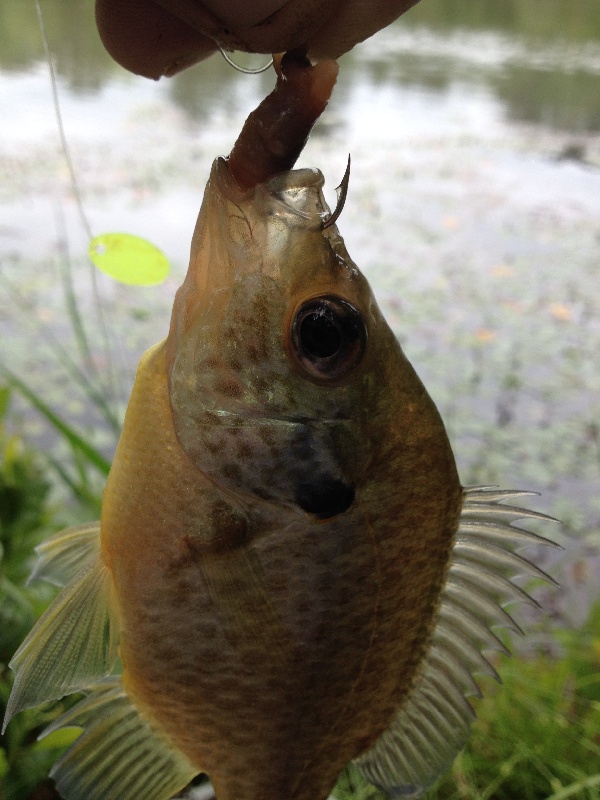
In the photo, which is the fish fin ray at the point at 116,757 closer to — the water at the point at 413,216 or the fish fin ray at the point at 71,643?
the fish fin ray at the point at 71,643

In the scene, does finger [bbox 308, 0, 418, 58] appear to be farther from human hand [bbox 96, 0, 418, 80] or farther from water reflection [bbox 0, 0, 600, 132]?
water reflection [bbox 0, 0, 600, 132]

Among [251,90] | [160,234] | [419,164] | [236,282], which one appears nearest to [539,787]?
[236,282]

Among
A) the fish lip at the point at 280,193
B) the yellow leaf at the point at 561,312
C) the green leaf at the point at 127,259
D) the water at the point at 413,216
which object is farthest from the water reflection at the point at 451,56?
the fish lip at the point at 280,193

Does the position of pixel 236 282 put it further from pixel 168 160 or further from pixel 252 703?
pixel 168 160

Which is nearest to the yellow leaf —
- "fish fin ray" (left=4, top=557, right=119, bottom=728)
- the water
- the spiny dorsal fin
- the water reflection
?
the water

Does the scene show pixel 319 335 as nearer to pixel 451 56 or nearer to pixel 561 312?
pixel 561 312

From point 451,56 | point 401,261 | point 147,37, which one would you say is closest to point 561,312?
point 401,261
